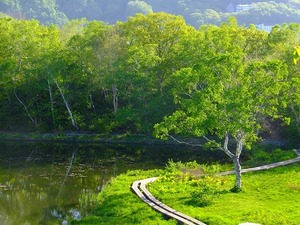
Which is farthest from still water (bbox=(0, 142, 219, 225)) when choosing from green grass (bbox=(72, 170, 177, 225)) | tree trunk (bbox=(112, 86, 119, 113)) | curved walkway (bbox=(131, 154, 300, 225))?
tree trunk (bbox=(112, 86, 119, 113))

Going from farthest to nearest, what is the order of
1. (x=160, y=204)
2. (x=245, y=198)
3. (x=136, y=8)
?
(x=136, y=8) → (x=245, y=198) → (x=160, y=204)

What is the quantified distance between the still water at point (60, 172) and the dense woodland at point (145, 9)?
7992cm

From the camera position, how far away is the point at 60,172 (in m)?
33.3

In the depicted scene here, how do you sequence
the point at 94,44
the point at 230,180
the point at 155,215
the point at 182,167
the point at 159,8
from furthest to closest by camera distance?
the point at 159,8 < the point at 94,44 < the point at 182,167 < the point at 230,180 < the point at 155,215

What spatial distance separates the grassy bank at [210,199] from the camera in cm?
2042

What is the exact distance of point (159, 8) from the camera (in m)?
151

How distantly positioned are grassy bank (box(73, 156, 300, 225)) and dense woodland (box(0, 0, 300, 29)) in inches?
3613

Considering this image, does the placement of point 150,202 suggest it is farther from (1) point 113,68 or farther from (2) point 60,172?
(1) point 113,68

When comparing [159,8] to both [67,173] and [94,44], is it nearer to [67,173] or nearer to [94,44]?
[94,44]

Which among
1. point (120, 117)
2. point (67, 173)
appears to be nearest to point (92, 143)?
point (120, 117)

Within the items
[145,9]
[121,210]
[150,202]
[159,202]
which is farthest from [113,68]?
[145,9]

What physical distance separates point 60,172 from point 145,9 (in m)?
103

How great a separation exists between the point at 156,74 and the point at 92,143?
29.9 ft

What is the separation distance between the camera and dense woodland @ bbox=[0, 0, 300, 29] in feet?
396
